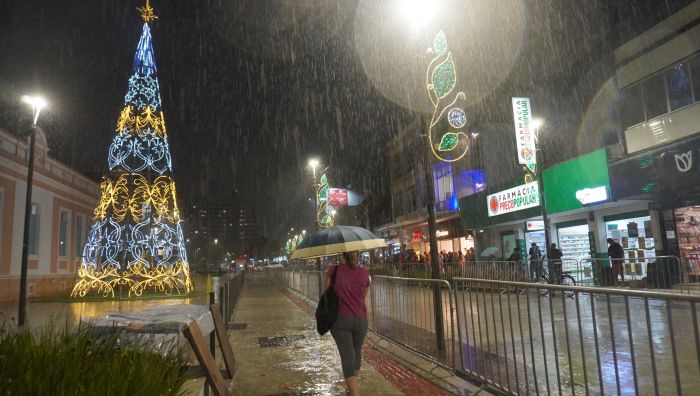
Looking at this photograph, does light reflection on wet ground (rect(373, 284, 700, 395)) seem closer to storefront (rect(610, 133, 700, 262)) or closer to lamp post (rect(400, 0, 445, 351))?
lamp post (rect(400, 0, 445, 351))

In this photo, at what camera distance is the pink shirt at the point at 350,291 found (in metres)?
5.79

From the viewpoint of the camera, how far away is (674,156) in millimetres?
15961

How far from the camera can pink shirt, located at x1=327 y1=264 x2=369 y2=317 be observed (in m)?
5.79

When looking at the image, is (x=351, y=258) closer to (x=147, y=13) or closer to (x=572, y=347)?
(x=572, y=347)

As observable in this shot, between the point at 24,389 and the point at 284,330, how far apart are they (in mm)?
9187

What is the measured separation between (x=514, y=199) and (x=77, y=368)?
79.7 feet

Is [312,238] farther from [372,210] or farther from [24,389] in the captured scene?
[372,210]

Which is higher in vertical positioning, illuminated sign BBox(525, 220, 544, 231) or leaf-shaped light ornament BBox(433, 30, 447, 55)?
leaf-shaped light ornament BBox(433, 30, 447, 55)

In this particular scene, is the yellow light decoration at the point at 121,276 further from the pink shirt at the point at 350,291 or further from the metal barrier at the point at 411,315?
the pink shirt at the point at 350,291

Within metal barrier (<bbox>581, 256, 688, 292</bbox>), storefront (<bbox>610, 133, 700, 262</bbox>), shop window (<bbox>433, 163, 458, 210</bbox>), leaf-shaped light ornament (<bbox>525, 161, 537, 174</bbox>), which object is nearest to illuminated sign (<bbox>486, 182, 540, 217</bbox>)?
leaf-shaped light ornament (<bbox>525, 161, 537, 174</bbox>)

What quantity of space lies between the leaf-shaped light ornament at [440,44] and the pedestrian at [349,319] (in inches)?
224

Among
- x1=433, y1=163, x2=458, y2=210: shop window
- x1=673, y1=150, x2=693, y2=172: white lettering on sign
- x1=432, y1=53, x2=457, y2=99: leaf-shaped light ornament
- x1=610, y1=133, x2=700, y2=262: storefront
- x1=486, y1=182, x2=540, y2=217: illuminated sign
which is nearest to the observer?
x1=432, y1=53, x2=457, y2=99: leaf-shaped light ornament

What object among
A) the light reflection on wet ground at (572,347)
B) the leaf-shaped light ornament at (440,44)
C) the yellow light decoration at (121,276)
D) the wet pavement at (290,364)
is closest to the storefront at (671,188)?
the light reflection on wet ground at (572,347)

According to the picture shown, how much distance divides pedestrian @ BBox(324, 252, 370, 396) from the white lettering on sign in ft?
46.2
